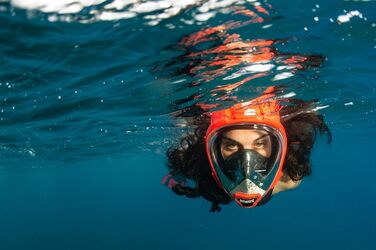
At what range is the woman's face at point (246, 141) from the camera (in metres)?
6.96

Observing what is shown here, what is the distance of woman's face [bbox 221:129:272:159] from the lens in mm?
6965

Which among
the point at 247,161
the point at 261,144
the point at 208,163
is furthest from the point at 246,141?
the point at 208,163

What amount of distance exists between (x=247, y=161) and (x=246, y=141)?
64 cm

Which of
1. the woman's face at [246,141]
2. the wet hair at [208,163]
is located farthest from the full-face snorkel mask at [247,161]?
the wet hair at [208,163]

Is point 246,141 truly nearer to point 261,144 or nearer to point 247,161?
point 261,144

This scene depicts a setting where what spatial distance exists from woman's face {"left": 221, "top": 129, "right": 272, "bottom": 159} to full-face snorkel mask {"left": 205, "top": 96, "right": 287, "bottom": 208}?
0.03 meters

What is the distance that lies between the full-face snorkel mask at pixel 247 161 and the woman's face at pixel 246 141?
0.03m

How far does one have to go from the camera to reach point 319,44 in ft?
26.5

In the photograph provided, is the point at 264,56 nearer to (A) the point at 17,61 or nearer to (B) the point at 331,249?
(A) the point at 17,61

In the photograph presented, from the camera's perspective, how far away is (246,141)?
7.06m

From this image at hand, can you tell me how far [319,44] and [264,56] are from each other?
1318 mm

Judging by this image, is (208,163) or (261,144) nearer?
(261,144)

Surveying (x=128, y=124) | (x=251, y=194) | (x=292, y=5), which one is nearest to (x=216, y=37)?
(x=292, y=5)

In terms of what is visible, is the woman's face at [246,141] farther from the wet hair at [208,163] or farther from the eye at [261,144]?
the wet hair at [208,163]
